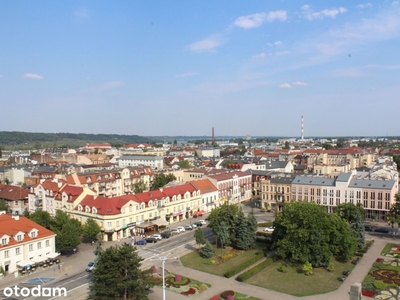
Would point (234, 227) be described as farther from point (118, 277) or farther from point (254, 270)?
point (118, 277)

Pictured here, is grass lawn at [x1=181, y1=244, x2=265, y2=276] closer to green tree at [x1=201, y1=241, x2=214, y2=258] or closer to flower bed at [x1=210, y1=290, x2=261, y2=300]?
green tree at [x1=201, y1=241, x2=214, y2=258]

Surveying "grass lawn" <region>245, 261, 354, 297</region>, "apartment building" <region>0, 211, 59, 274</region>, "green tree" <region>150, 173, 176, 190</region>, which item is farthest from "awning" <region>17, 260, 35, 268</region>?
"green tree" <region>150, 173, 176, 190</region>

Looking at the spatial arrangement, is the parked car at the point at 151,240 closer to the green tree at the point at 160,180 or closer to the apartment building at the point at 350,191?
the green tree at the point at 160,180

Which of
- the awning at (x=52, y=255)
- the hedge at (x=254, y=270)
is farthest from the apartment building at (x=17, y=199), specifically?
the hedge at (x=254, y=270)

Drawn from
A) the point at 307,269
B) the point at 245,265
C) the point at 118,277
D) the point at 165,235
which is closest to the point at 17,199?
the point at 165,235

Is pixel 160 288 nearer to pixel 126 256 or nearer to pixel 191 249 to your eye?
pixel 126 256
